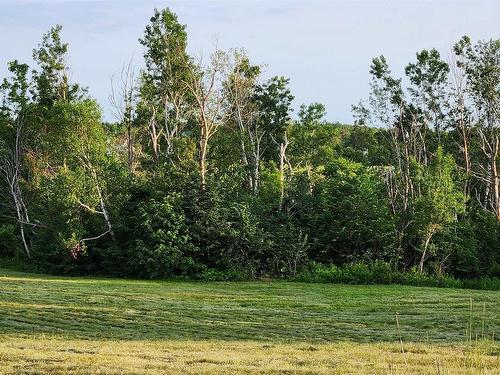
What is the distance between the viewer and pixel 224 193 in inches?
1182

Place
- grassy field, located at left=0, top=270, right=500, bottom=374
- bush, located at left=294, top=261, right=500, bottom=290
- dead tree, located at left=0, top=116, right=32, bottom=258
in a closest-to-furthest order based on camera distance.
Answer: grassy field, located at left=0, top=270, right=500, bottom=374 < bush, located at left=294, top=261, right=500, bottom=290 < dead tree, located at left=0, top=116, right=32, bottom=258

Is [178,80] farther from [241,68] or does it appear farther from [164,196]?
[164,196]

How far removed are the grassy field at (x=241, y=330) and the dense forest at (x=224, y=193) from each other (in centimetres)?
462

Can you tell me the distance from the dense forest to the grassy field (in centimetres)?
462

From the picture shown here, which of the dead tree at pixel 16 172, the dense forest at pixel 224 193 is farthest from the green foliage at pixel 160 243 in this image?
the dead tree at pixel 16 172

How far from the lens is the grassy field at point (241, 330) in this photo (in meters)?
8.22

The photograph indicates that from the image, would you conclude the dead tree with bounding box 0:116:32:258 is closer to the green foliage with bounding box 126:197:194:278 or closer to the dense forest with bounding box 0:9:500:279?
the dense forest with bounding box 0:9:500:279

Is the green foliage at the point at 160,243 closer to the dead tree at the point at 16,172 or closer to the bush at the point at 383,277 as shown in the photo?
the bush at the point at 383,277

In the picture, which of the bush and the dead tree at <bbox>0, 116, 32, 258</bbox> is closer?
the bush

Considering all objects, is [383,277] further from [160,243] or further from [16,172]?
[16,172]

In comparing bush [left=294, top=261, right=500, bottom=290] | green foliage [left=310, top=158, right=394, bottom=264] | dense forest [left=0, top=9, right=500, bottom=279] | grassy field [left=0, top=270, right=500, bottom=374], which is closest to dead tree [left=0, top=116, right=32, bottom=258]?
dense forest [left=0, top=9, right=500, bottom=279]

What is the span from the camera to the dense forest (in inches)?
1104

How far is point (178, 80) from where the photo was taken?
3622 cm

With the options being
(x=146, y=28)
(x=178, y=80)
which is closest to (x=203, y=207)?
(x=178, y=80)
